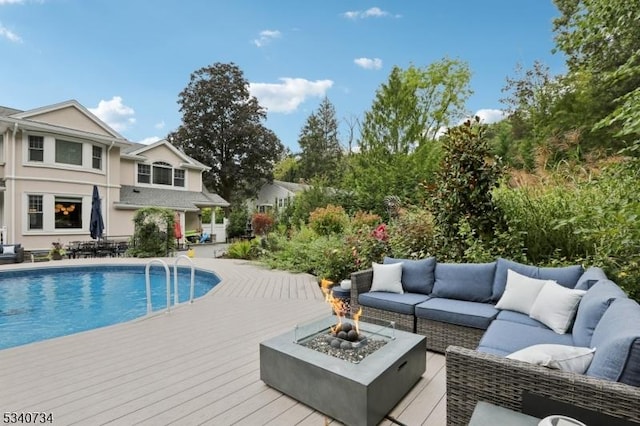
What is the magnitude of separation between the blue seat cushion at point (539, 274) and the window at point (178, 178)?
1802cm

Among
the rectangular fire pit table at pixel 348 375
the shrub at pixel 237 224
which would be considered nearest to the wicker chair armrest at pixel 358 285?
the rectangular fire pit table at pixel 348 375

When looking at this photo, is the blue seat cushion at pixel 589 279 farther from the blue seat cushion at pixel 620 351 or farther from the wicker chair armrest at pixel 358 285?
the wicker chair armrest at pixel 358 285

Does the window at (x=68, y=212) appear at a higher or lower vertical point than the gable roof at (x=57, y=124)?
lower

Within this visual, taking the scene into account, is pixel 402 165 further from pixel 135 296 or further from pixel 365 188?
pixel 135 296

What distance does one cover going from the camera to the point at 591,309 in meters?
2.41

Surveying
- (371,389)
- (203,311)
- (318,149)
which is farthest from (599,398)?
(318,149)

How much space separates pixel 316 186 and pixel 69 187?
10323 mm

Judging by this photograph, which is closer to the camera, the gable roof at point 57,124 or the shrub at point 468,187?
the shrub at point 468,187

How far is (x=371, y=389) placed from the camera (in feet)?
7.20

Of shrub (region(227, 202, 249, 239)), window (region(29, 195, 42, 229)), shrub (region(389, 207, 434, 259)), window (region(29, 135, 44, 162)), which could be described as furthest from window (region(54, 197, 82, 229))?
shrub (region(389, 207, 434, 259))

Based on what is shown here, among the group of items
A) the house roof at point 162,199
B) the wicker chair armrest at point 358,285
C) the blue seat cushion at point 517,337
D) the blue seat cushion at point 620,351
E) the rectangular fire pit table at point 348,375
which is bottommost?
the rectangular fire pit table at point 348,375

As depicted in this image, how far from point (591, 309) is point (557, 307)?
576 millimetres

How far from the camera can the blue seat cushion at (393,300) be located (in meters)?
3.87

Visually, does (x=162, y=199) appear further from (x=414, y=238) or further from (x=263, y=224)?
(x=414, y=238)
